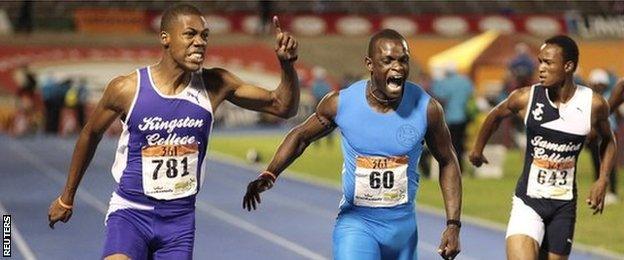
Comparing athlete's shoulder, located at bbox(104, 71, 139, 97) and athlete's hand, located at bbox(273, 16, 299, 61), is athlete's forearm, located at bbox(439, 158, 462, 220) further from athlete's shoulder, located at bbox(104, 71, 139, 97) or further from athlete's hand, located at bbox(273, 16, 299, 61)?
athlete's shoulder, located at bbox(104, 71, 139, 97)

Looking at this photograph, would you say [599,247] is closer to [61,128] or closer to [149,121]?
[149,121]

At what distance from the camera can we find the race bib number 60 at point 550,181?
8969 millimetres

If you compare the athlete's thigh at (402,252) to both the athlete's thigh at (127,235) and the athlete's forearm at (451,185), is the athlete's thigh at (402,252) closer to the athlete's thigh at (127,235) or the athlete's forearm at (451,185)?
the athlete's forearm at (451,185)

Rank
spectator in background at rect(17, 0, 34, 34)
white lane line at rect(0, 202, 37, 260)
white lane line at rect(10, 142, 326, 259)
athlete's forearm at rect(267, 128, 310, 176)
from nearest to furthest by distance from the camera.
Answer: athlete's forearm at rect(267, 128, 310, 176) < white lane line at rect(0, 202, 37, 260) < white lane line at rect(10, 142, 326, 259) < spectator in background at rect(17, 0, 34, 34)

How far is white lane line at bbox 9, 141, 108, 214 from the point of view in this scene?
18.4 metres

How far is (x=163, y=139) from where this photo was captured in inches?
283

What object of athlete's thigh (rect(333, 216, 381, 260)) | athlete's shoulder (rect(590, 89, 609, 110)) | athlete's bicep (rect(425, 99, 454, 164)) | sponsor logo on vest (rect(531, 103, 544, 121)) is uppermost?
athlete's bicep (rect(425, 99, 454, 164))

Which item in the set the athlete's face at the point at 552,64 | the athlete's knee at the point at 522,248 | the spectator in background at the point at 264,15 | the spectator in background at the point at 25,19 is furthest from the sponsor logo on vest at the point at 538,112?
the spectator in background at the point at 264,15

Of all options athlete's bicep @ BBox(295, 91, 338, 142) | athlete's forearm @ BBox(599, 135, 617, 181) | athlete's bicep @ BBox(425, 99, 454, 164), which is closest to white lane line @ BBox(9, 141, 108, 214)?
athlete's forearm @ BBox(599, 135, 617, 181)

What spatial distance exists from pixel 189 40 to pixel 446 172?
156 cm

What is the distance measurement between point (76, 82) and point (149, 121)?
3590 cm

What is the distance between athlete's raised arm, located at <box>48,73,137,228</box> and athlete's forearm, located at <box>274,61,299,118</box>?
0.74 metres

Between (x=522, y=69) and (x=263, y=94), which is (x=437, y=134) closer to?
(x=263, y=94)

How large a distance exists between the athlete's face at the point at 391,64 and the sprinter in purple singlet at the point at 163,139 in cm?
43
